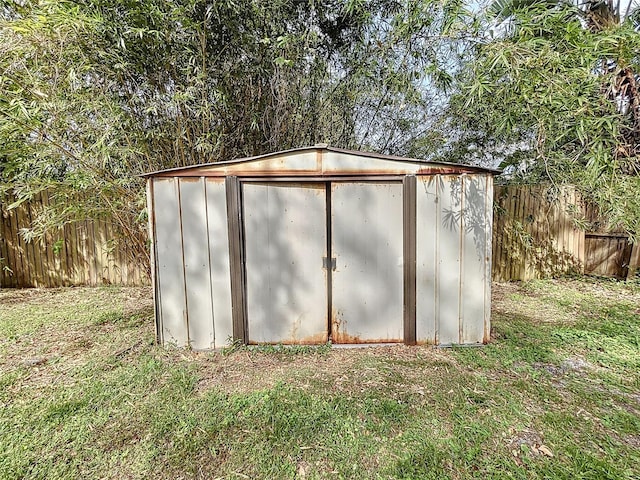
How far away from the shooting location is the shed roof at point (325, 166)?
285 centimetres

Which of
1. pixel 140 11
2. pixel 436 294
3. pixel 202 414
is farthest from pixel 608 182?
pixel 140 11

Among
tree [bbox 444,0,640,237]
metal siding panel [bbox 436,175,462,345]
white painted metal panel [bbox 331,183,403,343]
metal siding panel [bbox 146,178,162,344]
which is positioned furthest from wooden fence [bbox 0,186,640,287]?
white painted metal panel [bbox 331,183,403,343]

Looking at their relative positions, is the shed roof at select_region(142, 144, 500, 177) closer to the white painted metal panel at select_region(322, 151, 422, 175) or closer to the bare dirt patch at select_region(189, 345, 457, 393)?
the white painted metal panel at select_region(322, 151, 422, 175)

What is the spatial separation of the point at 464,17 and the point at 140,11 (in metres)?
2.76

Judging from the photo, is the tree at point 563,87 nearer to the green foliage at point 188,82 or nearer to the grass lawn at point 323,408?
the green foliage at point 188,82

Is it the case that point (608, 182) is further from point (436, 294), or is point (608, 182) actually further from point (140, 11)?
point (140, 11)

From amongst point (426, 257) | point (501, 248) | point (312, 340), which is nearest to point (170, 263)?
point (312, 340)

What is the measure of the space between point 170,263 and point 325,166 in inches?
65.4

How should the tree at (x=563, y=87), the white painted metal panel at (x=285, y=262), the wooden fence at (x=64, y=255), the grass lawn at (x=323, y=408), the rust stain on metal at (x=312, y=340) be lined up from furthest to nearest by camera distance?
the wooden fence at (x=64, y=255) → the rust stain on metal at (x=312, y=340) → the white painted metal panel at (x=285, y=262) → the tree at (x=563, y=87) → the grass lawn at (x=323, y=408)

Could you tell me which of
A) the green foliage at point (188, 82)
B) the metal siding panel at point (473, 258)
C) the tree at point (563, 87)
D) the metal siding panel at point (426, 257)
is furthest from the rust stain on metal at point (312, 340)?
the tree at point (563, 87)

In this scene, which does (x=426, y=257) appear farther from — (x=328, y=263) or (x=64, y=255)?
(x=64, y=255)

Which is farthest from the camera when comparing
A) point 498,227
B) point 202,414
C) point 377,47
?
point 498,227

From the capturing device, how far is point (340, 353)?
296 cm

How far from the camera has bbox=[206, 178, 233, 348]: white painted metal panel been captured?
2.91 metres
